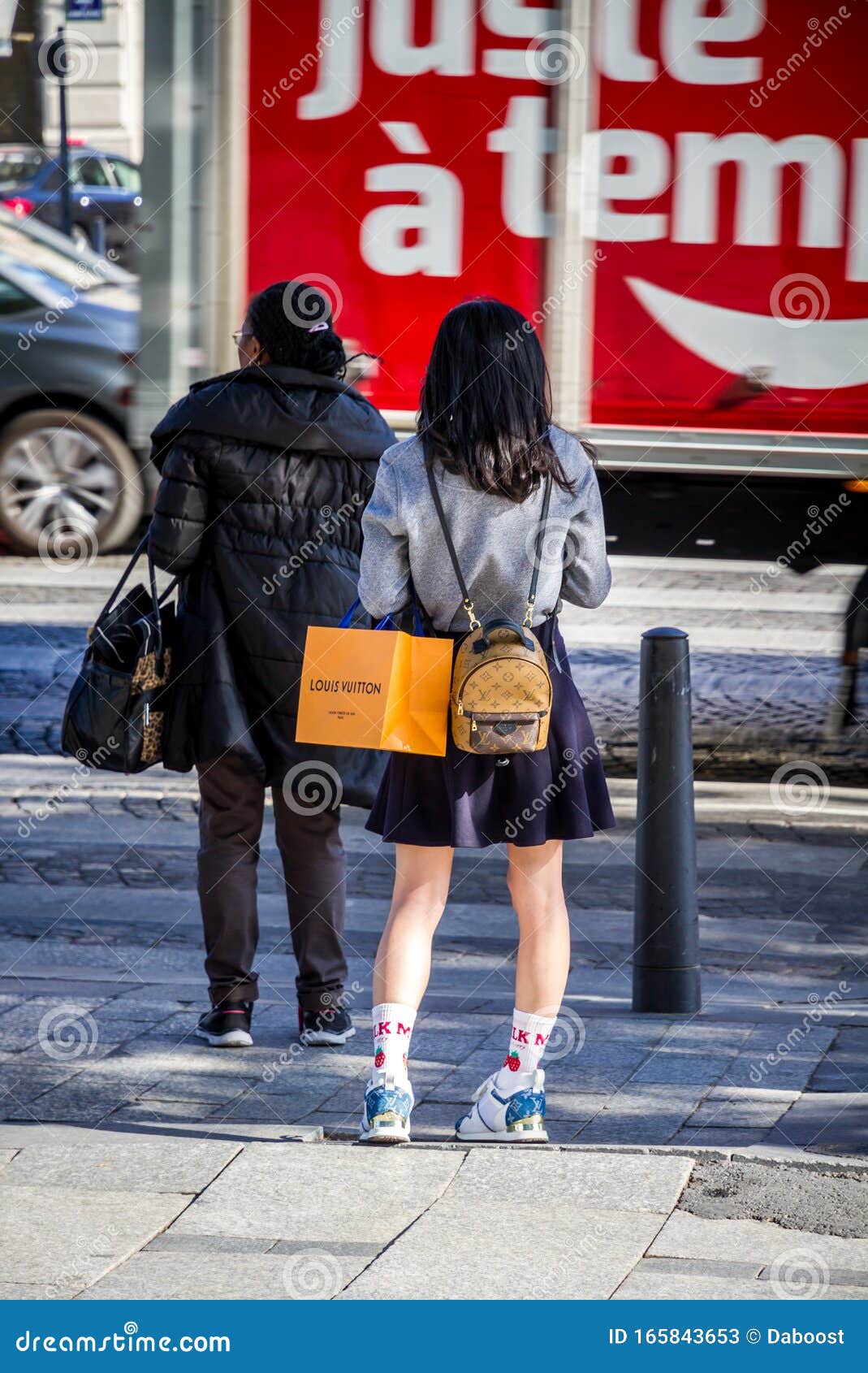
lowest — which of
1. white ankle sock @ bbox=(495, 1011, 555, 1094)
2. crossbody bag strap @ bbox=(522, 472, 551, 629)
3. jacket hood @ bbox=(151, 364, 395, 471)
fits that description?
white ankle sock @ bbox=(495, 1011, 555, 1094)

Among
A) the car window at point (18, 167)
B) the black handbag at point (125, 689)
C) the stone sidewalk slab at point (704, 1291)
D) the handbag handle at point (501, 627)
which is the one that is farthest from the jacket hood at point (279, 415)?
the car window at point (18, 167)

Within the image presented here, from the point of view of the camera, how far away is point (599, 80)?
298 inches

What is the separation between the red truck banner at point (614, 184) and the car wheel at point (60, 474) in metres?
3.58

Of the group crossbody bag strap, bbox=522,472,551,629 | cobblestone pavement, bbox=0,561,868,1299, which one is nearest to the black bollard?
cobblestone pavement, bbox=0,561,868,1299

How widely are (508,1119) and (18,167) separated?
17.4 m

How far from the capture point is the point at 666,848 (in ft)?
16.1

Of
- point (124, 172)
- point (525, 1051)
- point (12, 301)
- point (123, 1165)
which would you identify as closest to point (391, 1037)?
point (525, 1051)

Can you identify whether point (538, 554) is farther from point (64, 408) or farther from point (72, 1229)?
point (64, 408)

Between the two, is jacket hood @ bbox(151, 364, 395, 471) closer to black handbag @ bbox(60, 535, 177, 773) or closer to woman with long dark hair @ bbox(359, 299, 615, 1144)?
black handbag @ bbox(60, 535, 177, 773)

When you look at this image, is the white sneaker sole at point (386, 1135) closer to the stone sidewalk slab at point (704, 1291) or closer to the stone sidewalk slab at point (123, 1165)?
the stone sidewalk slab at point (123, 1165)

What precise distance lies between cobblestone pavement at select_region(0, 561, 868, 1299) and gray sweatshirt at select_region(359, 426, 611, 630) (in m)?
1.10

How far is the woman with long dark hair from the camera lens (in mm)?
3645

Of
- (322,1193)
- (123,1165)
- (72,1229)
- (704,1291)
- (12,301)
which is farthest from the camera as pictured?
(12,301)

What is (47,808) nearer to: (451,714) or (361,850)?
(361,850)
